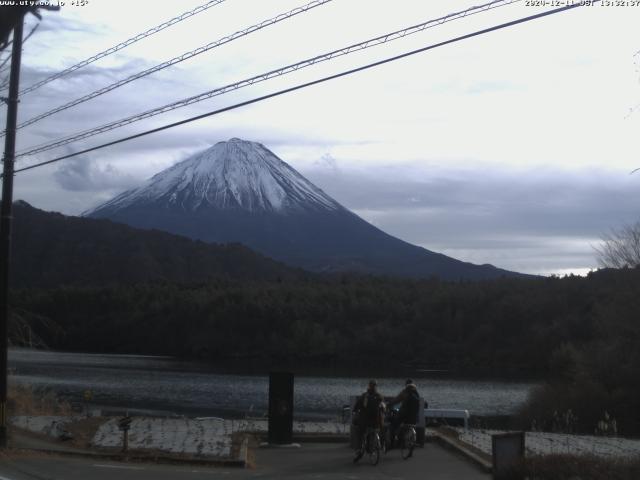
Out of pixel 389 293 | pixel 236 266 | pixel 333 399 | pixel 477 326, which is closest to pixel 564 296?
pixel 477 326

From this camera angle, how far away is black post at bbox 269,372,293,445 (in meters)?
18.0

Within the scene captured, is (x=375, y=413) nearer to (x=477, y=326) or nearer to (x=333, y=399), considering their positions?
(x=333, y=399)

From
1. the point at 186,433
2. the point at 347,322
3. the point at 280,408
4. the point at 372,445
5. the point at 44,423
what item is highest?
the point at 347,322

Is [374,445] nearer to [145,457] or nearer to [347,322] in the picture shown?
[145,457]

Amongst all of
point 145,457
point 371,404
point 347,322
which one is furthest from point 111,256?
point 371,404

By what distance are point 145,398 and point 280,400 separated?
2901cm

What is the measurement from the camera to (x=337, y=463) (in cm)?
1638

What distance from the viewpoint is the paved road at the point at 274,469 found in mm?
14758

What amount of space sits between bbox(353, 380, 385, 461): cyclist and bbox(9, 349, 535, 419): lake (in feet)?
58.8

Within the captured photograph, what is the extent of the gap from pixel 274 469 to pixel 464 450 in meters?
3.93

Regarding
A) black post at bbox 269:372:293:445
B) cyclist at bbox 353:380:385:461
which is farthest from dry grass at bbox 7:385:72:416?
cyclist at bbox 353:380:385:461

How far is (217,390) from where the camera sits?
169 feet

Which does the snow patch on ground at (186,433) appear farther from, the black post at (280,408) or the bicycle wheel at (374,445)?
the bicycle wheel at (374,445)

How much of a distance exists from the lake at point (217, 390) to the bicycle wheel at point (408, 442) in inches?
672
